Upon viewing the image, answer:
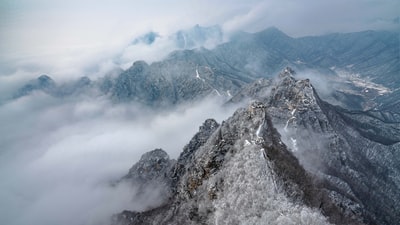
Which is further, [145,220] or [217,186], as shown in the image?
[145,220]

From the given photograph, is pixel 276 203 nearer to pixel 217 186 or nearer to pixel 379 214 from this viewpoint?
pixel 217 186

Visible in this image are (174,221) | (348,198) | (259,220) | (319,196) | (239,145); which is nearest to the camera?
(259,220)

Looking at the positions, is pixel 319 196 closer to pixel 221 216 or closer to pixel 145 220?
pixel 221 216

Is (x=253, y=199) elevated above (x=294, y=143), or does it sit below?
below

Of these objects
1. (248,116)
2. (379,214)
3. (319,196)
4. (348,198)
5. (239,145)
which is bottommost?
(379,214)

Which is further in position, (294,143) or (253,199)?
(294,143)

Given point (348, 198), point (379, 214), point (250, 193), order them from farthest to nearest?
point (379, 214) → point (348, 198) → point (250, 193)

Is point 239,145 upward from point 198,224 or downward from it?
upward

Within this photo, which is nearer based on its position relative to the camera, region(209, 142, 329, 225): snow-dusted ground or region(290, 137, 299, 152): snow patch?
region(209, 142, 329, 225): snow-dusted ground

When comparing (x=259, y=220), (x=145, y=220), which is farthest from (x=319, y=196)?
(x=145, y=220)

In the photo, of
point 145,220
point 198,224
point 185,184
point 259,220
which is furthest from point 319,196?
point 145,220

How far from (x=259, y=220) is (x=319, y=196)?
117ft

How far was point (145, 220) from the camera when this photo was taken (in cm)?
18262

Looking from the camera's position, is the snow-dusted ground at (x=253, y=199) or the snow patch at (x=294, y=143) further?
the snow patch at (x=294, y=143)
